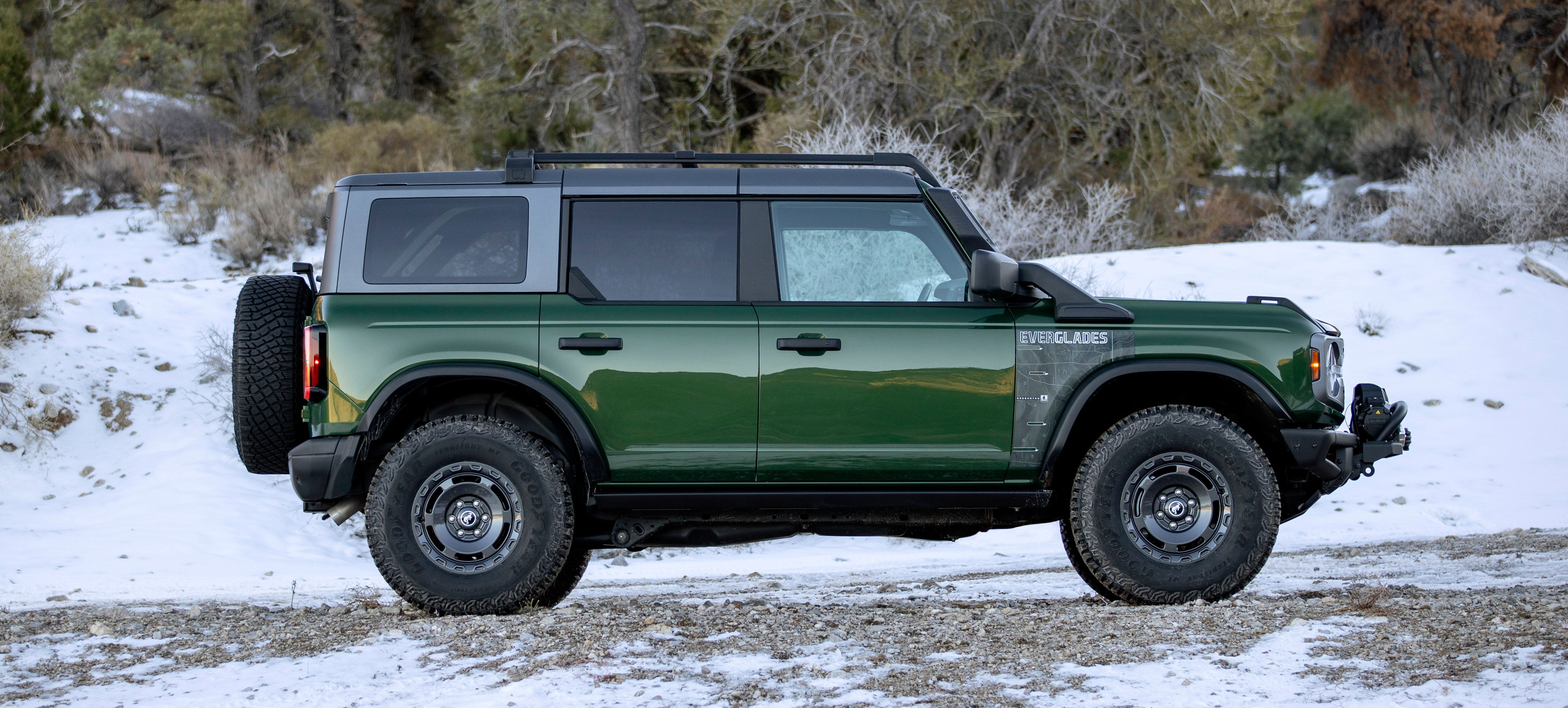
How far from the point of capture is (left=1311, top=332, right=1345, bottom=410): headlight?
5414 millimetres

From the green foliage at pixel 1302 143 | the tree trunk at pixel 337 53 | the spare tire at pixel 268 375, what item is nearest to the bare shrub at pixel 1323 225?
the spare tire at pixel 268 375

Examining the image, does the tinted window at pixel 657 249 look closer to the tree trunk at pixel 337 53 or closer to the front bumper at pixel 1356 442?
the front bumper at pixel 1356 442

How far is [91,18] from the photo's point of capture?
92.7ft

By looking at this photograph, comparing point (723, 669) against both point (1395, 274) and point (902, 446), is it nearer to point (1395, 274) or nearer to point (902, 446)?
point (902, 446)

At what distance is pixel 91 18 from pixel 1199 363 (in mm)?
29529

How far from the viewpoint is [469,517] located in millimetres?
5289

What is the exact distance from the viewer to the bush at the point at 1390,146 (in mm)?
27969

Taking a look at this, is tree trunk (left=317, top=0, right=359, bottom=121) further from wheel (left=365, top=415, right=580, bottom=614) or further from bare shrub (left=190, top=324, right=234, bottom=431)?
wheel (left=365, top=415, right=580, bottom=614)

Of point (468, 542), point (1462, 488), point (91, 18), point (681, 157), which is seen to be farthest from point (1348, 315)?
point (91, 18)

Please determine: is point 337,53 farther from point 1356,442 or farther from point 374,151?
point 1356,442

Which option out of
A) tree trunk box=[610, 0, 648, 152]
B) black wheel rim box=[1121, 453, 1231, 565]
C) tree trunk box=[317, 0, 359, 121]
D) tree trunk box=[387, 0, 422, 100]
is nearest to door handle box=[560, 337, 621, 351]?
black wheel rim box=[1121, 453, 1231, 565]

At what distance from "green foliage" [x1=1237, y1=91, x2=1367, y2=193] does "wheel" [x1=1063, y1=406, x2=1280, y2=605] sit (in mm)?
33624

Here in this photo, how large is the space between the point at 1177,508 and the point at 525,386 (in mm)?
2762

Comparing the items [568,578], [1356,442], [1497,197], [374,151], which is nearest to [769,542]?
[568,578]
